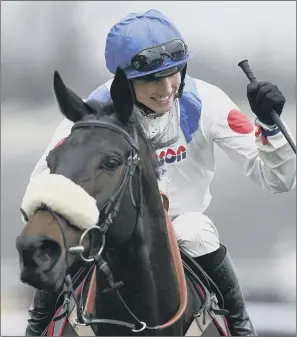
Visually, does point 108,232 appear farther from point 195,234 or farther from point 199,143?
point 199,143

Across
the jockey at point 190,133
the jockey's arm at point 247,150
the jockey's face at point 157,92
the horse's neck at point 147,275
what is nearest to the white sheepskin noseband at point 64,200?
the horse's neck at point 147,275

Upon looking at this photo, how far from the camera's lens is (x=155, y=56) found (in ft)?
5.78

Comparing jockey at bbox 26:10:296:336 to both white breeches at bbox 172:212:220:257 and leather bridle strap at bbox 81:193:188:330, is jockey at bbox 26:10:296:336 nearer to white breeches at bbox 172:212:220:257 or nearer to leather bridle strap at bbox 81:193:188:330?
white breeches at bbox 172:212:220:257

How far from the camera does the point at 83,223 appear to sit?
1360 millimetres

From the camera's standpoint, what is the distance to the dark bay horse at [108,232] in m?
1.34

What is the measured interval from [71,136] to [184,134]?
52 centimetres

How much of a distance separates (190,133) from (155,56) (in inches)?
9.8

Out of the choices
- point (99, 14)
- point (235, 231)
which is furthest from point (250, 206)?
point (99, 14)

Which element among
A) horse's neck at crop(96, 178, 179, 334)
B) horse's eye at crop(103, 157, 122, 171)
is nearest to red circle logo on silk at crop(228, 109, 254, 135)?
horse's neck at crop(96, 178, 179, 334)

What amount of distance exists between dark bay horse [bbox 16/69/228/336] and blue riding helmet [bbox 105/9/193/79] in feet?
0.61

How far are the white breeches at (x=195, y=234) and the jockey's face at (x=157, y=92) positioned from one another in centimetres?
27

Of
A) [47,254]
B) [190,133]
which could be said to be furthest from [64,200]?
[190,133]

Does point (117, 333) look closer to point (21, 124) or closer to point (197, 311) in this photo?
point (197, 311)

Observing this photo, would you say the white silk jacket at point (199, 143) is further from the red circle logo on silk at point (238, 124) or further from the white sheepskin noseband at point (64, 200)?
the white sheepskin noseband at point (64, 200)
